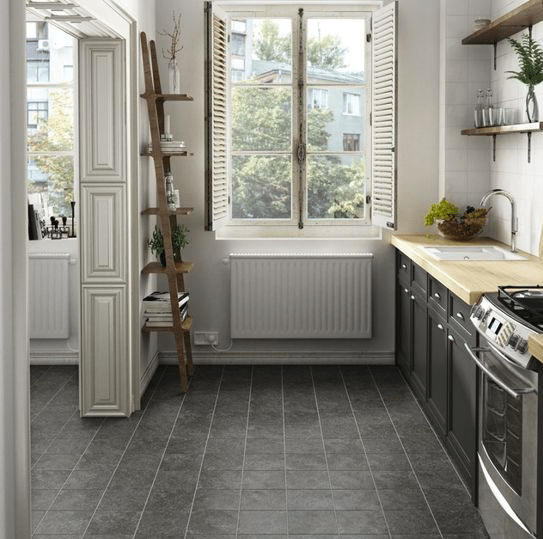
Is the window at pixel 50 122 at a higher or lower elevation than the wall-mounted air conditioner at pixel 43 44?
lower

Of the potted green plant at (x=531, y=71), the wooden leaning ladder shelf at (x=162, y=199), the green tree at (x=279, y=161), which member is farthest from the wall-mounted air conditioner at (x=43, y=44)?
the potted green plant at (x=531, y=71)

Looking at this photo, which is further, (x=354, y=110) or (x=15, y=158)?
(x=354, y=110)

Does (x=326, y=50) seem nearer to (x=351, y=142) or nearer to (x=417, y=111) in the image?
(x=351, y=142)

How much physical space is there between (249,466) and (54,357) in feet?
9.07

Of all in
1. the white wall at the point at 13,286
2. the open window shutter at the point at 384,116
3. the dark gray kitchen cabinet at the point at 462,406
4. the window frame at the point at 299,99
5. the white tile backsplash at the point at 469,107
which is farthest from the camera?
the window frame at the point at 299,99

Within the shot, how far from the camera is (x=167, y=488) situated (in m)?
4.32

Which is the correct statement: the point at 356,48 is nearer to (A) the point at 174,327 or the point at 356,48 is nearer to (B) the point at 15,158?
(A) the point at 174,327

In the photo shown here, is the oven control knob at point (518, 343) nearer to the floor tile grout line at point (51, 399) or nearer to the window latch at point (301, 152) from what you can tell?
the floor tile grout line at point (51, 399)

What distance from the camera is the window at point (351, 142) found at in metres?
6.87

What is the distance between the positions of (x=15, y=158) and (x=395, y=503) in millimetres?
2195

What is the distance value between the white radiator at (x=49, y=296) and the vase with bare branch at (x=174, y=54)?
1.52m

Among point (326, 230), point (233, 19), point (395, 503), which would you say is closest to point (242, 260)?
point (326, 230)

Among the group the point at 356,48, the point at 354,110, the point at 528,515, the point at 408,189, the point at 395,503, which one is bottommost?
the point at 395,503

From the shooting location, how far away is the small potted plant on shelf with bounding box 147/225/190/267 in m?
6.10
